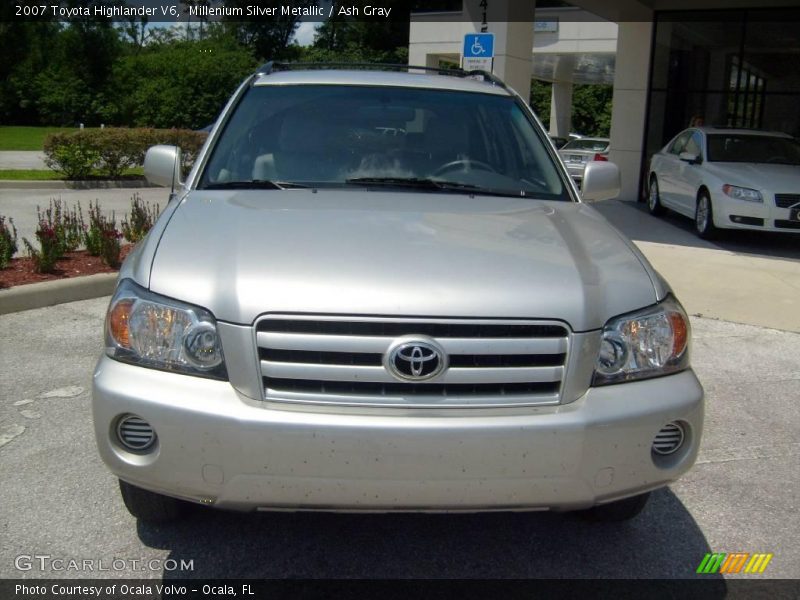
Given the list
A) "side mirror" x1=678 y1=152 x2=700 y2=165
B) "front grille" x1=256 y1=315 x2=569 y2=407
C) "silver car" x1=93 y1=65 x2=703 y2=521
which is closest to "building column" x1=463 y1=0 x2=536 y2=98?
"side mirror" x1=678 y1=152 x2=700 y2=165

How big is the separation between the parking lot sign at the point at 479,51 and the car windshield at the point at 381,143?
909cm

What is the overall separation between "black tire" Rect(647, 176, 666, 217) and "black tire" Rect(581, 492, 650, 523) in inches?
462

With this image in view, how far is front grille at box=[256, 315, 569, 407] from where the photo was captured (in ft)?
8.66

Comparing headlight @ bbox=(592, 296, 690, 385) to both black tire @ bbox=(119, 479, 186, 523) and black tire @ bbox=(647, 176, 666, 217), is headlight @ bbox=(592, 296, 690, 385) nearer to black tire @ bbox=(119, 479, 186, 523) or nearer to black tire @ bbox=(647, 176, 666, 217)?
black tire @ bbox=(119, 479, 186, 523)

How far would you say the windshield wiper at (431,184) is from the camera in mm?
3932

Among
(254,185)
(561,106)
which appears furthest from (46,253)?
(561,106)

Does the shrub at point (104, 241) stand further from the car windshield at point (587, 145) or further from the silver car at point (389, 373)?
the car windshield at point (587, 145)

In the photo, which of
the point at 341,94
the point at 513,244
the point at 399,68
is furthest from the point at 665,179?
the point at 513,244

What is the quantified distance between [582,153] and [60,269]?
52.5 ft

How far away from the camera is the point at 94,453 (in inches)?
164

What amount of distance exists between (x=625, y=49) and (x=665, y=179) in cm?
467

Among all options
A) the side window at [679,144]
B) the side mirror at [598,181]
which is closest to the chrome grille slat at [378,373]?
the side mirror at [598,181]

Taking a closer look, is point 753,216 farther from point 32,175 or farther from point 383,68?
point 32,175

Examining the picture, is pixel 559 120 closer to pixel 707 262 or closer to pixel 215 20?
pixel 707 262
